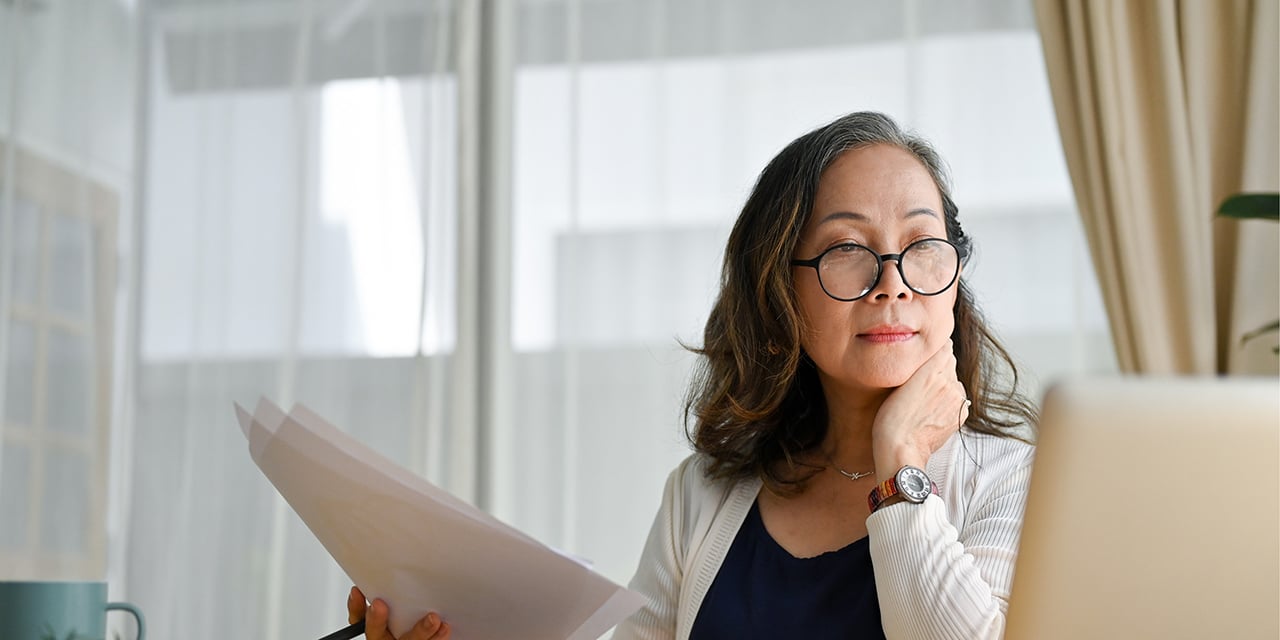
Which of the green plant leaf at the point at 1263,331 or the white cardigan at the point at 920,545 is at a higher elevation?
the green plant leaf at the point at 1263,331

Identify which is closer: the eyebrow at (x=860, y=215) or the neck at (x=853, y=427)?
the eyebrow at (x=860, y=215)

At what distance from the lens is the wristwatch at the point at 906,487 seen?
→ 119cm

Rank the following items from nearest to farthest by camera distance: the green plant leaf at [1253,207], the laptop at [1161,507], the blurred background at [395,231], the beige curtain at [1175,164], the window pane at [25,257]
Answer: the laptop at [1161,507]
the green plant leaf at [1253,207]
the beige curtain at [1175,164]
the blurred background at [395,231]
the window pane at [25,257]

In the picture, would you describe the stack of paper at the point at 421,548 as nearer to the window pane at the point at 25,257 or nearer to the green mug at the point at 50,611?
the green mug at the point at 50,611

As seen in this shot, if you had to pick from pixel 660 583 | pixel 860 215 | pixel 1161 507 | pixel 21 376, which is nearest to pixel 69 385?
pixel 21 376

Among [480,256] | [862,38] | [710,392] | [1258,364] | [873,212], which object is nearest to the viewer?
[873,212]

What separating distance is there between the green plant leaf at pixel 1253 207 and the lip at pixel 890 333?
809 mm

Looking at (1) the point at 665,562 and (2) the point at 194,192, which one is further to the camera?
(2) the point at 194,192

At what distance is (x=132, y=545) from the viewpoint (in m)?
2.99

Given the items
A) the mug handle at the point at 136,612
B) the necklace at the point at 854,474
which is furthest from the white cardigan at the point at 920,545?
the mug handle at the point at 136,612

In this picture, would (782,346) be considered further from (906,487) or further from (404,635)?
(404,635)

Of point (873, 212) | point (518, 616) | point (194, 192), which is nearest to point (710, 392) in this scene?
point (873, 212)

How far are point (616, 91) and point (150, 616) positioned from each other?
1770 millimetres

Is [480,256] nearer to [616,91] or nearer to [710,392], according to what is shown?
[616,91]
